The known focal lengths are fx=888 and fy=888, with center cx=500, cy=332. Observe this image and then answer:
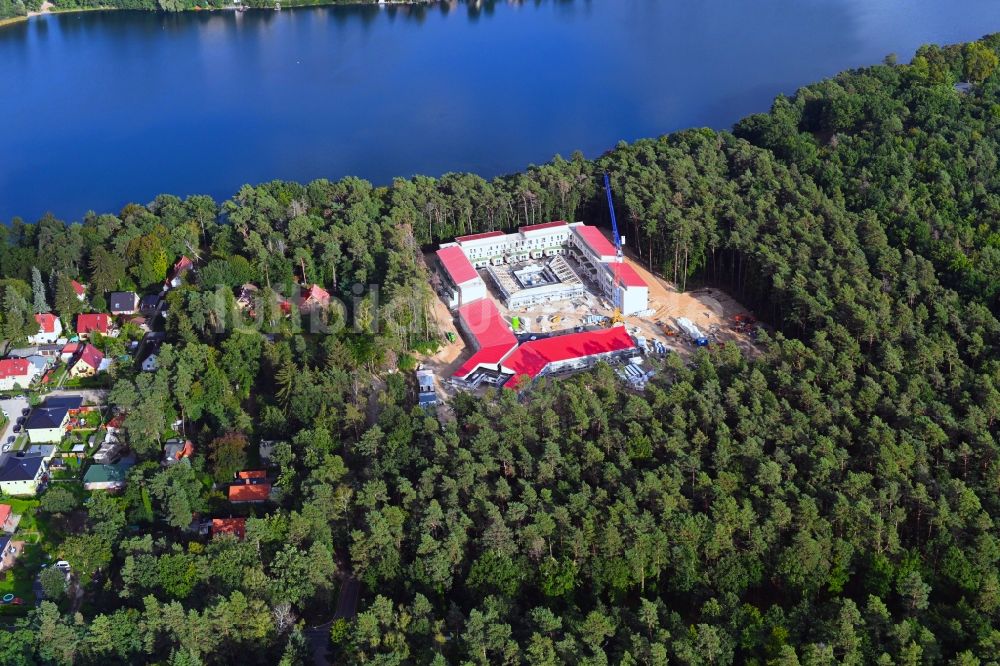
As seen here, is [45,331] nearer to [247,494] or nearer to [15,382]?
[15,382]

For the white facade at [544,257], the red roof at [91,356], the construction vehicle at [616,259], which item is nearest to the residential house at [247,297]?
the red roof at [91,356]

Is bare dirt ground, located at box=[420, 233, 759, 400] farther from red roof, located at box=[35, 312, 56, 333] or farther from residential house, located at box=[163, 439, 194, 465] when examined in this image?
red roof, located at box=[35, 312, 56, 333]

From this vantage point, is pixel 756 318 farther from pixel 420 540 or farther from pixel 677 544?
pixel 420 540

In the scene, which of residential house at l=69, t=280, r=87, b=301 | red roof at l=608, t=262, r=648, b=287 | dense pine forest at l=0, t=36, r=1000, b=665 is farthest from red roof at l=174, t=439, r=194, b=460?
red roof at l=608, t=262, r=648, b=287

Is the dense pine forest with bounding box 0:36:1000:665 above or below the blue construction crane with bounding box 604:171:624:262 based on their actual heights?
below

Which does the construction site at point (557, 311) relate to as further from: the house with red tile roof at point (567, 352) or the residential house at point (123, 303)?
the residential house at point (123, 303)
